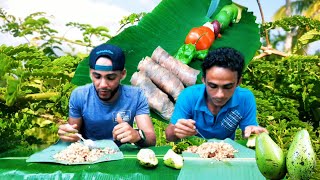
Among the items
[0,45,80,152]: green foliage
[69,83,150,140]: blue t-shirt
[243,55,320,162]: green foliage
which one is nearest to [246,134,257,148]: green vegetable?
[69,83,150,140]: blue t-shirt

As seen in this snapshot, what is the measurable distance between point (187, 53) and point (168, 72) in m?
0.33

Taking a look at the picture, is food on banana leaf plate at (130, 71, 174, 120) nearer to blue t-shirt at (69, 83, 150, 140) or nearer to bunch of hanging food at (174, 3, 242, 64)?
bunch of hanging food at (174, 3, 242, 64)

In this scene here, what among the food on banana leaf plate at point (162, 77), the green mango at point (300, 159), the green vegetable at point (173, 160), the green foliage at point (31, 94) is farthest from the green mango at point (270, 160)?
the food on banana leaf plate at point (162, 77)

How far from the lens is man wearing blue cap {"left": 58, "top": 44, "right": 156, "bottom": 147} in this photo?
2.29m

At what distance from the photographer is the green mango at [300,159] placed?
113 centimetres

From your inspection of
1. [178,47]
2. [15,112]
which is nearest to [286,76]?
[178,47]

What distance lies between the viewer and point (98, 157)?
2045 mm

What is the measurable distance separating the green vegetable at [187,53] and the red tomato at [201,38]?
94mm

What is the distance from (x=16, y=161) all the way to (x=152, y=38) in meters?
2.94

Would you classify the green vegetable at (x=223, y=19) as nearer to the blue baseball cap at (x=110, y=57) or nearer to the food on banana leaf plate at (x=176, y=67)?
the food on banana leaf plate at (x=176, y=67)

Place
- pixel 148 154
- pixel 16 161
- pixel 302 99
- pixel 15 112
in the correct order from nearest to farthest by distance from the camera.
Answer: pixel 148 154
pixel 16 161
pixel 15 112
pixel 302 99

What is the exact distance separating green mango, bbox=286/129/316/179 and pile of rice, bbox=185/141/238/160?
832mm

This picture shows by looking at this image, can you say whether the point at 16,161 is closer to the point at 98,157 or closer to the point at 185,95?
the point at 98,157

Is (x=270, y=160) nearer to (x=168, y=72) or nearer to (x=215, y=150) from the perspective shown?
(x=215, y=150)
